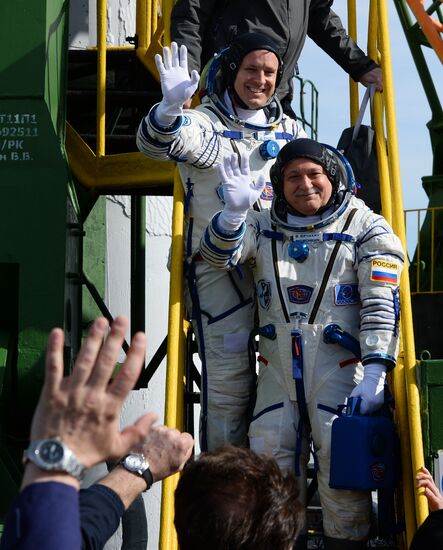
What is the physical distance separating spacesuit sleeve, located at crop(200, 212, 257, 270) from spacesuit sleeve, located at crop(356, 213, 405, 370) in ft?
1.48

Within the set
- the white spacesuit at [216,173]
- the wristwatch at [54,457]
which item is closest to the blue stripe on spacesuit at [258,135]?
the white spacesuit at [216,173]

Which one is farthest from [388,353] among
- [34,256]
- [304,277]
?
[34,256]

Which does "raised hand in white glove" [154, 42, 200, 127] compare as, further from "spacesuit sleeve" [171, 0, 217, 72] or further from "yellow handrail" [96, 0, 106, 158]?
"yellow handrail" [96, 0, 106, 158]

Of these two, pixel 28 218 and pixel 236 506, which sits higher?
pixel 28 218

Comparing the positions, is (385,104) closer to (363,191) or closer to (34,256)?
(363,191)

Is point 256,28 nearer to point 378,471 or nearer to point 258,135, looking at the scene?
point 258,135

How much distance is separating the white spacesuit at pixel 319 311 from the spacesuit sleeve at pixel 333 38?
1171 millimetres

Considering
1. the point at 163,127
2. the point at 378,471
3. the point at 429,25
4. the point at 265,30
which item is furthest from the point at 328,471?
the point at 429,25

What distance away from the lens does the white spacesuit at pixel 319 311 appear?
4.49 meters

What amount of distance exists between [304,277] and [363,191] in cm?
102

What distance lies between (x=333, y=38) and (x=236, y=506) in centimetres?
417

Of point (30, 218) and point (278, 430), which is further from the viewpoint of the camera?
point (30, 218)

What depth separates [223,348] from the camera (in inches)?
195

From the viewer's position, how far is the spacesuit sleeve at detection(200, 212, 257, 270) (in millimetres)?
4625
